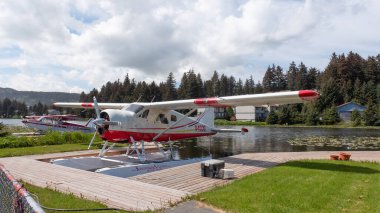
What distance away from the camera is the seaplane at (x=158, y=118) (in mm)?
10746

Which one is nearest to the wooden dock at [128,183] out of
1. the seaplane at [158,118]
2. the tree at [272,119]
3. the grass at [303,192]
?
the grass at [303,192]

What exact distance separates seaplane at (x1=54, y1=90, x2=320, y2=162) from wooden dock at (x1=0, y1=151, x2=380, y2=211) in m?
2.13

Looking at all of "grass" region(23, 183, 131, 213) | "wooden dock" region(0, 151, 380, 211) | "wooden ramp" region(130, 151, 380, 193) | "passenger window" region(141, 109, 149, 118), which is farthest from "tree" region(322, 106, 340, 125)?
"grass" region(23, 183, 131, 213)

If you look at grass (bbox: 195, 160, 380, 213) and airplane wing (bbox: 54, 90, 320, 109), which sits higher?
airplane wing (bbox: 54, 90, 320, 109)

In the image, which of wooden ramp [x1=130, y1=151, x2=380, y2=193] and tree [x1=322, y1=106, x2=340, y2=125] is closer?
wooden ramp [x1=130, y1=151, x2=380, y2=193]

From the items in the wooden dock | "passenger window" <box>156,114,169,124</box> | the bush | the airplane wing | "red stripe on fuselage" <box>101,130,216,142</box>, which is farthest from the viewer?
the bush

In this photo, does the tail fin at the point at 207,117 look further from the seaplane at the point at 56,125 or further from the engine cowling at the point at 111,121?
the seaplane at the point at 56,125

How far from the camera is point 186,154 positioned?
56.7 ft

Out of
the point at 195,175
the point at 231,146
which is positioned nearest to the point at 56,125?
the point at 231,146

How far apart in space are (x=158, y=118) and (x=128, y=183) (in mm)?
5648

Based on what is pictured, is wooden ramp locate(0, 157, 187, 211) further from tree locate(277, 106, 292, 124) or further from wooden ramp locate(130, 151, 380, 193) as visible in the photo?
tree locate(277, 106, 292, 124)

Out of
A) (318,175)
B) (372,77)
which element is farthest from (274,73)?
(318,175)

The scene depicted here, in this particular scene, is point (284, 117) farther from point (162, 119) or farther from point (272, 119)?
point (162, 119)

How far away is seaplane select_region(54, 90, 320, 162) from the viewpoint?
10.7 meters
